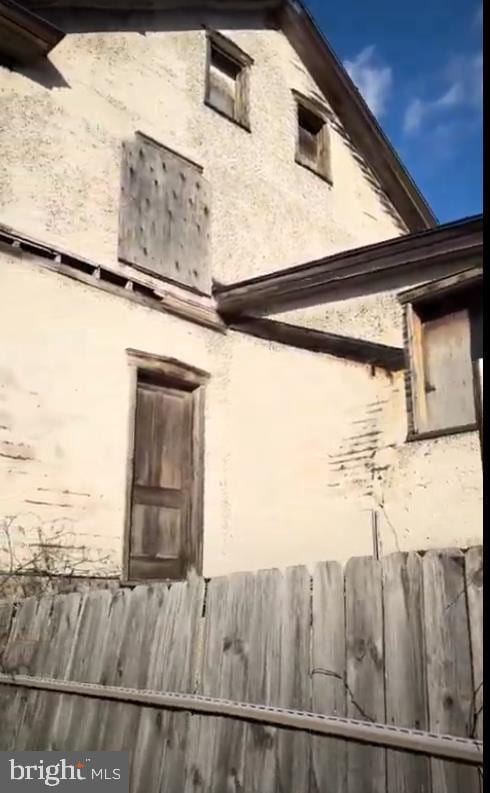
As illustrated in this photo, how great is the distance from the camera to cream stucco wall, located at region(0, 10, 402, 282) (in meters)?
7.69

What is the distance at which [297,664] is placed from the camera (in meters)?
3.11

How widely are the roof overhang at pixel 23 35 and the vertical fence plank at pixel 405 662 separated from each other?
6.85m

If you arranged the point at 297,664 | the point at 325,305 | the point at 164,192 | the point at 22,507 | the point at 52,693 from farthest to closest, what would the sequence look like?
1. the point at 164,192
2. the point at 325,305
3. the point at 22,507
4. the point at 52,693
5. the point at 297,664

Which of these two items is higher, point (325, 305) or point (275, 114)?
point (275, 114)

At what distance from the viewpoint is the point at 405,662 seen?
108 inches

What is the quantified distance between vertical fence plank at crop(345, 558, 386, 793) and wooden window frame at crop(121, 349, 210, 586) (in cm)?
465

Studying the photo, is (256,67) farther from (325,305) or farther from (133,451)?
(133,451)

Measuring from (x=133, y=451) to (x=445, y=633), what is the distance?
5390 mm

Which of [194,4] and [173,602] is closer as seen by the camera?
[173,602]

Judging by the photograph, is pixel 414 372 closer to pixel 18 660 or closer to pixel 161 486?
pixel 161 486

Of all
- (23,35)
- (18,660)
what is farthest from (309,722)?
(23,35)

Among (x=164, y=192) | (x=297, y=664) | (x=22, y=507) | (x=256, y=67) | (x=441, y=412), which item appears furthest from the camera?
(x=256, y=67)

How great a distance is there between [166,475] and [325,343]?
7.69 ft

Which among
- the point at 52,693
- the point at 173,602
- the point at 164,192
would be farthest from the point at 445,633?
the point at 164,192
